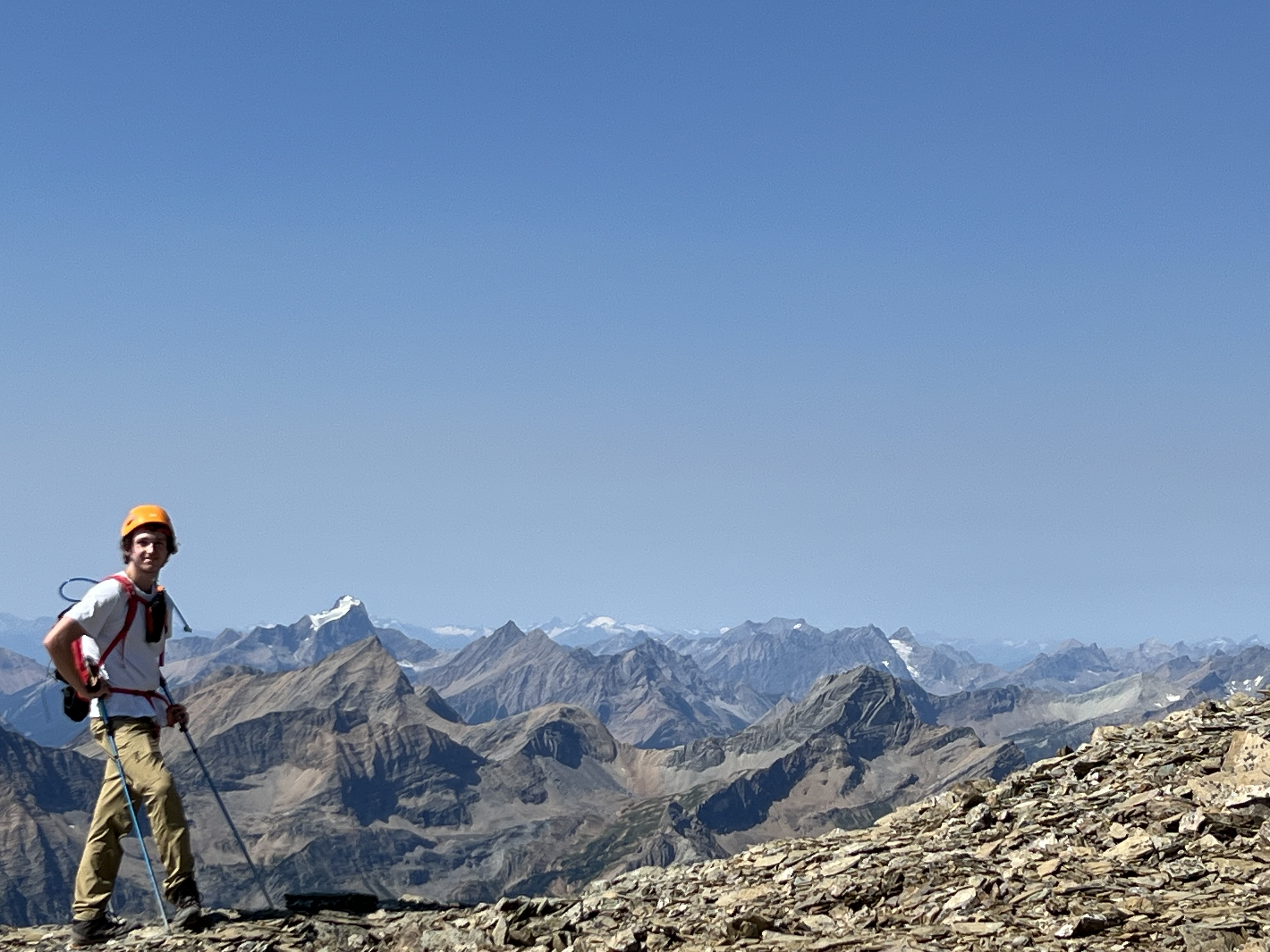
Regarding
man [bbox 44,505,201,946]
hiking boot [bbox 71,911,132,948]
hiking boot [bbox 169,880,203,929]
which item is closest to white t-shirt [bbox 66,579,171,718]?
man [bbox 44,505,201,946]

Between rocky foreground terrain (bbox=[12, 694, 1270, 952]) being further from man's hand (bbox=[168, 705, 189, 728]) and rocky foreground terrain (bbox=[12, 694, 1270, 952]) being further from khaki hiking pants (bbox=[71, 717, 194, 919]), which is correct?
man's hand (bbox=[168, 705, 189, 728])

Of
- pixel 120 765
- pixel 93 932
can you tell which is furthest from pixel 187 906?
pixel 120 765

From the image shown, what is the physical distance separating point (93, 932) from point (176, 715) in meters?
3.56

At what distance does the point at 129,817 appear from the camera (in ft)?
58.3

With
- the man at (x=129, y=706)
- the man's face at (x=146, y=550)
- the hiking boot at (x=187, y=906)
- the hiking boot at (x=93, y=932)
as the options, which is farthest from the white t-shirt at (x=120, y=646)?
the hiking boot at (x=93, y=932)

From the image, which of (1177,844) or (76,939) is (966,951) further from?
(76,939)

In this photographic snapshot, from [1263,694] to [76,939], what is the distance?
2569 centimetres

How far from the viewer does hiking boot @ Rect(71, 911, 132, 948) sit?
18.0 m

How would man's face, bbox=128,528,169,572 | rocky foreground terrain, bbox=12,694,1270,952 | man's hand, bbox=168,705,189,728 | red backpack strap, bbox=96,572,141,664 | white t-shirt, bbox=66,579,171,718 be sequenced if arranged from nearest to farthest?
1. rocky foreground terrain, bbox=12,694,1270,952
2. white t-shirt, bbox=66,579,171,718
3. red backpack strap, bbox=96,572,141,664
4. man's face, bbox=128,528,169,572
5. man's hand, bbox=168,705,189,728

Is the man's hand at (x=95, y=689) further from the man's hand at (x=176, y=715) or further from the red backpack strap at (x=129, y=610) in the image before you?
the man's hand at (x=176, y=715)

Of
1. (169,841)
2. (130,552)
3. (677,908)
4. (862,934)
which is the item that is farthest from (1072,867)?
(130,552)

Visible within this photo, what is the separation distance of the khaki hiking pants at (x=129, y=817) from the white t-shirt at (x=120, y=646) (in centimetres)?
24

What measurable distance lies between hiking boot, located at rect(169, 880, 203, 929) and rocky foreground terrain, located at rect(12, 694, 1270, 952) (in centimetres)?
33

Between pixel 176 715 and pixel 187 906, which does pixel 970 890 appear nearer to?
pixel 187 906
